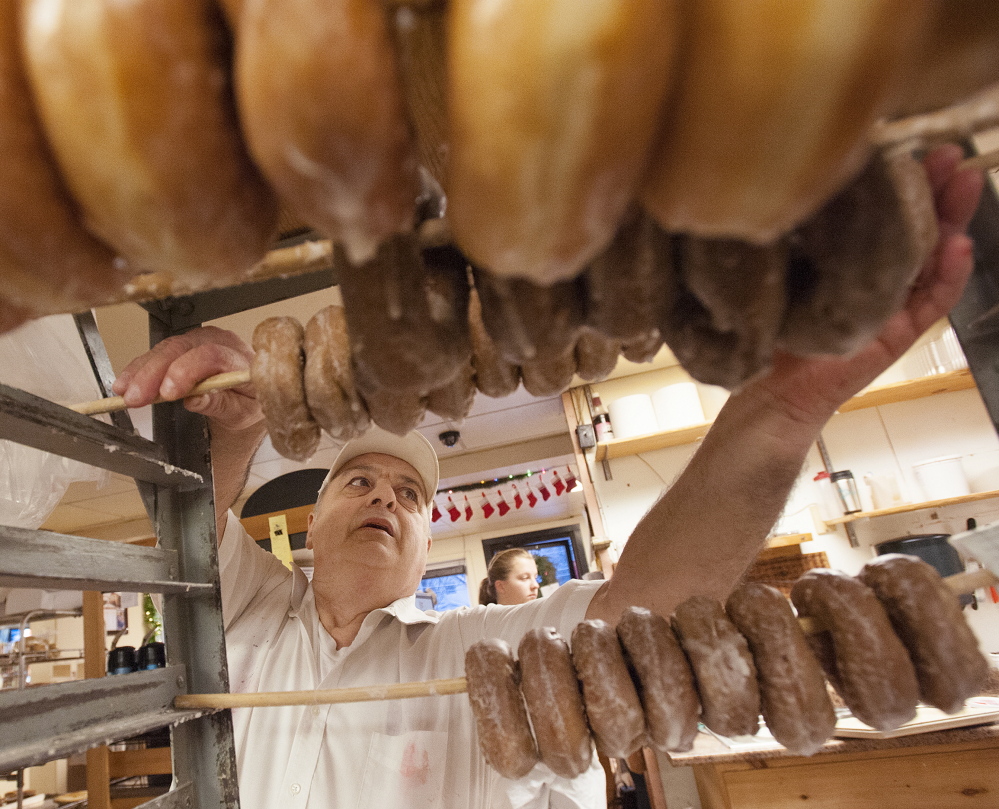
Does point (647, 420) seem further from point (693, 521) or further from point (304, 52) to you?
point (304, 52)

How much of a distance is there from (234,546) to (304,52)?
1745 mm

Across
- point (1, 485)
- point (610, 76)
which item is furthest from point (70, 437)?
point (610, 76)

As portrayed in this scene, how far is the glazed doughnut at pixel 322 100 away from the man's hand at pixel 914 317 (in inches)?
24.1

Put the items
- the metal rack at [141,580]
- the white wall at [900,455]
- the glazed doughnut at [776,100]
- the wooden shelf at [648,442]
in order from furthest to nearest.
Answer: the wooden shelf at [648,442] < the white wall at [900,455] < the metal rack at [141,580] < the glazed doughnut at [776,100]

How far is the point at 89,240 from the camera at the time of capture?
0.50 meters

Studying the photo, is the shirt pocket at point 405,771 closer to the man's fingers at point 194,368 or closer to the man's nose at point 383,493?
the man's nose at point 383,493

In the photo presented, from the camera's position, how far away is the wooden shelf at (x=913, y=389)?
3.35m

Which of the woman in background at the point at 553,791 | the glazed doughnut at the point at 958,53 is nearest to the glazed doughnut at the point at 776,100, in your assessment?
the glazed doughnut at the point at 958,53

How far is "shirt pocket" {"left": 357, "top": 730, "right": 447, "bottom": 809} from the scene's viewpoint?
1484 mm

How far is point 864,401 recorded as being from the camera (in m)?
3.59

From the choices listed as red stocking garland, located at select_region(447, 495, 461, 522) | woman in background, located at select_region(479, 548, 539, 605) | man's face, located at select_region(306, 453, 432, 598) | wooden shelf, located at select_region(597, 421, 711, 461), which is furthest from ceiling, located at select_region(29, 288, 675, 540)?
man's face, located at select_region(306, 453, 432, 598)

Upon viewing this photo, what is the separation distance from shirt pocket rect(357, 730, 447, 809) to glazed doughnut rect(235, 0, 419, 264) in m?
1.55

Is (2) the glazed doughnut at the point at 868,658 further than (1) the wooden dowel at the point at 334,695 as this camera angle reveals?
No

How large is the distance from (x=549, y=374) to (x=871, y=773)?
2112 millimetres
